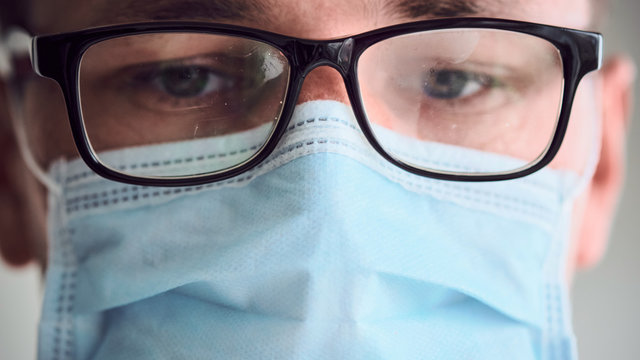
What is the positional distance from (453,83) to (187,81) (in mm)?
354

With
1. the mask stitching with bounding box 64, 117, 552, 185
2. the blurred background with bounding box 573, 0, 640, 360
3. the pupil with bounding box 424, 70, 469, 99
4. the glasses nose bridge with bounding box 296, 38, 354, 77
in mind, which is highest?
the glasses nose bridge with bounding box 296, 38, 354, 77

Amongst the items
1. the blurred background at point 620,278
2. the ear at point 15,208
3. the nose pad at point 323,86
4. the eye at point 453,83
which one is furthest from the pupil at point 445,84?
the blurred background at point 620,278

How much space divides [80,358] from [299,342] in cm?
34

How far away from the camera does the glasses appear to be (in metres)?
0.68

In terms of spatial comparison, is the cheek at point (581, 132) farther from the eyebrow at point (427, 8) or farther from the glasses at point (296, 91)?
the eyebrow at point (427, 8)

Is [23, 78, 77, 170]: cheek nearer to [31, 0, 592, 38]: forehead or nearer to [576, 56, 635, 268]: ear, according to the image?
[31, 0, 592, 38]: forehead

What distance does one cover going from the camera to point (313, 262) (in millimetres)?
633

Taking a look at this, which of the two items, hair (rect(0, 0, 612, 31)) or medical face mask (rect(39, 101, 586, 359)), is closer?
medical face mask (rect(39, 101, 586, 359))

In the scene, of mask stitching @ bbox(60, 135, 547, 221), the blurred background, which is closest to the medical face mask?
mask stitching @ bbox(60, 135, 547, 221)

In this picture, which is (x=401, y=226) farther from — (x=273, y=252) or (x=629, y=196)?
(x=629, y=196)

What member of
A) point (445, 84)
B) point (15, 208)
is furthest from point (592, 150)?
point (15, 208)

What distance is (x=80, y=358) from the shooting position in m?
0.77

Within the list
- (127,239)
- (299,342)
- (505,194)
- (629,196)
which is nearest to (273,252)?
(299,342)

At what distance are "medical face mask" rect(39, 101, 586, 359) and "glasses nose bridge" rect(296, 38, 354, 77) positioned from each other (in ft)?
0.15
